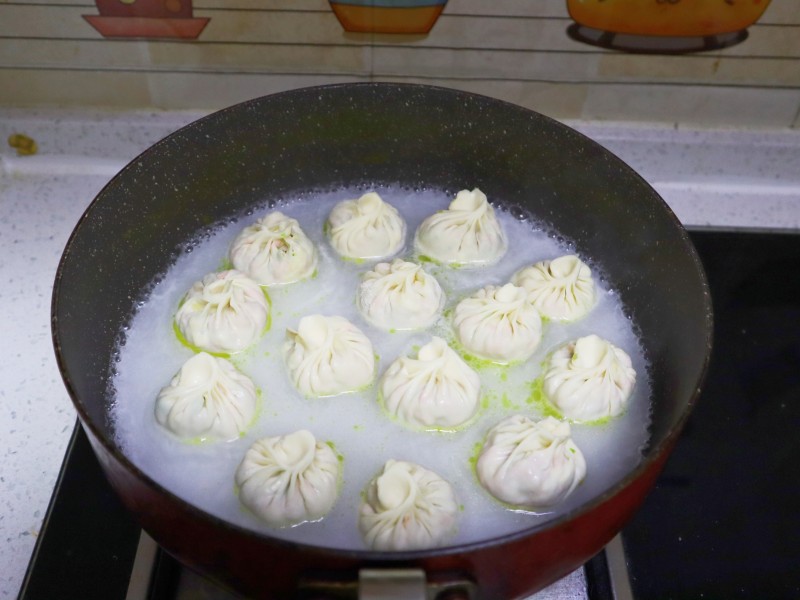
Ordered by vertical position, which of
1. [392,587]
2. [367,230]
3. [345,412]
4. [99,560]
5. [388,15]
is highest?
[388,15]

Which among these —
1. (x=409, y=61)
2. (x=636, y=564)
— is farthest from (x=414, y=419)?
(x=409, y=61)

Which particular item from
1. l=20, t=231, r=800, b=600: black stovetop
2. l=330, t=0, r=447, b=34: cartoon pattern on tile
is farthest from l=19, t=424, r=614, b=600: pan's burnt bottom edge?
l=330, t=0, r=447, b=34: cartoon pattern on tile

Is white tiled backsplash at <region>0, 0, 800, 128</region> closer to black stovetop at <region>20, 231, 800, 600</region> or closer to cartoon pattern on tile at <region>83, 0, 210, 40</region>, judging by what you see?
cartoon pattern on tile at <region>83, 0, 210, 40</region>

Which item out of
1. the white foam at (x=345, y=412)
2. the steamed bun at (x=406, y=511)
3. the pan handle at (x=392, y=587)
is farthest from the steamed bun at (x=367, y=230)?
the pan handle at (x=392, y=587)

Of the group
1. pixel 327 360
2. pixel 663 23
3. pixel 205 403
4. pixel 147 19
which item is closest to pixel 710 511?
pixel 327 360

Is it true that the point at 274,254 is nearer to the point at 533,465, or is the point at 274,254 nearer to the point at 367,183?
the point at 367,183

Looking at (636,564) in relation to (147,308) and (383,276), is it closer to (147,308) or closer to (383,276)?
(383,276)
